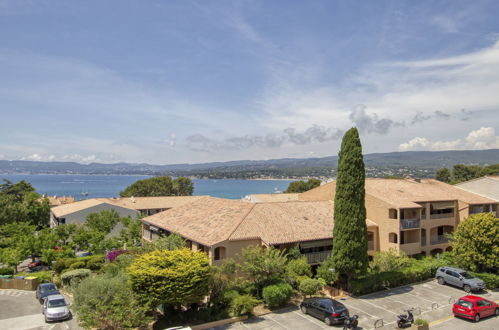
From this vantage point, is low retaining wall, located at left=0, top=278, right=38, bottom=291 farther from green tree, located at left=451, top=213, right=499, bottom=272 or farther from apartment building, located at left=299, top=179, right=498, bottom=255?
green tree, located at left=451, top=213, right=499, bottom=272

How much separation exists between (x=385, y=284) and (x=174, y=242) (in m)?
18.5

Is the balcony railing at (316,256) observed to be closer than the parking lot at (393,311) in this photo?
No

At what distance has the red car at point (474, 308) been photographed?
76.4ft

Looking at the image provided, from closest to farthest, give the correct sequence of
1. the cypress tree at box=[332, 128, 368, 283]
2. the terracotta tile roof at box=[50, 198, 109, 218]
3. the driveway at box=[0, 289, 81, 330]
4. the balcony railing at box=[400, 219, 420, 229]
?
the driveway at box=[0, 289, 81, 330], the cypress tree at box=[332, 128, 368, 283], the balcony railing at box=[400, 219, 420, 229], the terracotta tile roof at box=[50, 198, 109, 218]

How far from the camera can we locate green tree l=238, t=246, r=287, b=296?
84.1 feet

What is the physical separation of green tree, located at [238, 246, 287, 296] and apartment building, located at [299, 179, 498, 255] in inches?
650

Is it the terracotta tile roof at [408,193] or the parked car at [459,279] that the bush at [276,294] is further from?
the terracotta tile roof at [408,193]

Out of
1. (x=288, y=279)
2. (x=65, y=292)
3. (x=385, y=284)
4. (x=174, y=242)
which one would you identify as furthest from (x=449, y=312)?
(x=65, y=292)

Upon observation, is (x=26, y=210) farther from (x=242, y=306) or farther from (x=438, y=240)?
(x=438, y=240)

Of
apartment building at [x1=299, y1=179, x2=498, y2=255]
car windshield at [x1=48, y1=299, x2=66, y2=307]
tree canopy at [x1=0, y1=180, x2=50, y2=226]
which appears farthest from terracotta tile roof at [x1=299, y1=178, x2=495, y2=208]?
tree canopy at [x1=0, y1=180, x2=50, y2=226]

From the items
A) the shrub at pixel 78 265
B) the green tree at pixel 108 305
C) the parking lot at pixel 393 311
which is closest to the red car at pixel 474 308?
the parking lot at pixel 393 311

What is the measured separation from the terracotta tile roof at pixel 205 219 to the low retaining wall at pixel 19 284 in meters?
13.0

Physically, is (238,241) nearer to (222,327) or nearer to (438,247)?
(222,327)

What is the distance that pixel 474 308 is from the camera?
23.3 meters
